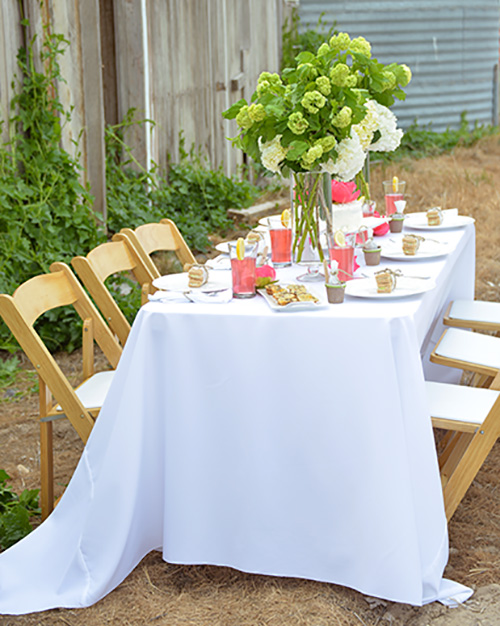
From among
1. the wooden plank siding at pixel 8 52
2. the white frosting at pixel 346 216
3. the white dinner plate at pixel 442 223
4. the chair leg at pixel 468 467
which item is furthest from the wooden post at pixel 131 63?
the chair leg at pixel 468 467

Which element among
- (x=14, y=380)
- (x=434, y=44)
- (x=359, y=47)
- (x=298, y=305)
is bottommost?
(x=14, y=380)

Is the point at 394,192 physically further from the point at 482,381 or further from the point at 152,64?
the point at 152,64

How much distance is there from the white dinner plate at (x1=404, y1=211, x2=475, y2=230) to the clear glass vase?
919 millimetres

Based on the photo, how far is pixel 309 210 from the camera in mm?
3033

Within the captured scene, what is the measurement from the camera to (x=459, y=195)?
23.9 feet

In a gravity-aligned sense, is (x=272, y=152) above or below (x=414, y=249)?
above

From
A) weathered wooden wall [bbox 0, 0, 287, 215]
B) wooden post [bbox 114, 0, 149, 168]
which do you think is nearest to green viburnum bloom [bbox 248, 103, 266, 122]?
weathered wooden wall [bbox 0, 0, 287, 215]

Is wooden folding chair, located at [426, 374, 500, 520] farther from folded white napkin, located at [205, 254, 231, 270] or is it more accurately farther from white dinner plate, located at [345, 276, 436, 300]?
folded white napkin, located at [205, 254, 231, 270]

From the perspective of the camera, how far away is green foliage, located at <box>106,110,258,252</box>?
615cm

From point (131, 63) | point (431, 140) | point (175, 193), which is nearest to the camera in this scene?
point (131, 63)

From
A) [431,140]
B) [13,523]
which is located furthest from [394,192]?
[431,140]

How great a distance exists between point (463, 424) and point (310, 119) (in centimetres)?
115

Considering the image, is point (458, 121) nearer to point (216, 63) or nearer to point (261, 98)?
point (216, 63)

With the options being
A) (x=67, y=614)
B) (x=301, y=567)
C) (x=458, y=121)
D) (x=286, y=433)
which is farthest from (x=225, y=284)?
(x=458, y=121)
